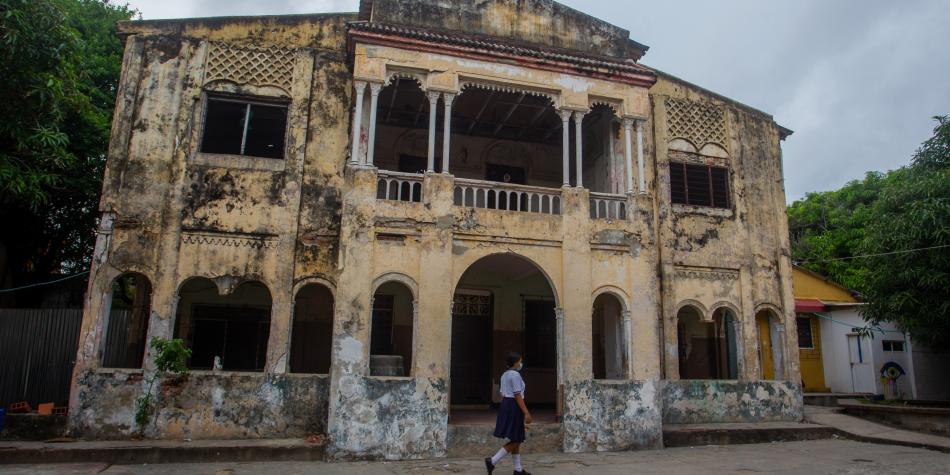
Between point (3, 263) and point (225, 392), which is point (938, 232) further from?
point (3, 263)

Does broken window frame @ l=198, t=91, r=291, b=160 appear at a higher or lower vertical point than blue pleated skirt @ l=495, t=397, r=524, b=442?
higher

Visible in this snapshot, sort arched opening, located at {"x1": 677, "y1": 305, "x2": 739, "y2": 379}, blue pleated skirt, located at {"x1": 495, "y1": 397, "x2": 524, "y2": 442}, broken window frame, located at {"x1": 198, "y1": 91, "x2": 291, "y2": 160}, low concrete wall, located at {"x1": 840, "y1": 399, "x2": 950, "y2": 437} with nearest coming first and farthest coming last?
1. blue pleated skirt, located at {"x1": 495, "y1": 397, "x2": 524, "y2": 442}
2. broken window frame, located at {"x1": 198, "y1": 91, "x2": 291, "y2": 160}
3. low concrete wall, located at {"x1": 840, "y1": 399, "x2": 950, "y2": 437}
4. arched opening, located at {"x1": 677, "y1": 305, "x2": 739, "y2": 379}

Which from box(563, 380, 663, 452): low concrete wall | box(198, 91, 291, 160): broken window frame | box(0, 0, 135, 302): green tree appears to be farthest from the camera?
box(198, 91, 291, 160): broken window frame

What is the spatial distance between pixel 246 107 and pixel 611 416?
8605 millimetres

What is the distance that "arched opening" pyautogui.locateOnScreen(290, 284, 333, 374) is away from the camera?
1162 centimetres

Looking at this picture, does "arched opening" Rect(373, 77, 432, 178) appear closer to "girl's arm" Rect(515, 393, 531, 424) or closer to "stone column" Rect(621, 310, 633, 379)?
"stone column" Rect(621, 310, 633, 379)

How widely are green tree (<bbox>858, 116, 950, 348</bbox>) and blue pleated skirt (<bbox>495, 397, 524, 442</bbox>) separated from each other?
10662 millimetres

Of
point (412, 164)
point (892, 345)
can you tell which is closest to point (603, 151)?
point (412, 164)

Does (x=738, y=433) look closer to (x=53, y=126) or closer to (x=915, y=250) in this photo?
(x=915, y=250)

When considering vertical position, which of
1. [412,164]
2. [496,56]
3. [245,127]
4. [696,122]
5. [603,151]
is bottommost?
[245,127]

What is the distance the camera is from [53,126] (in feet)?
30.9

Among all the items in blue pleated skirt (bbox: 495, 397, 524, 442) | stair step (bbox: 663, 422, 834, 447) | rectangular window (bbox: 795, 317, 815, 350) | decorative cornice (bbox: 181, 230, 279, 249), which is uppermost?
decorative cornice (bbox: 181, 230, 279, 249)

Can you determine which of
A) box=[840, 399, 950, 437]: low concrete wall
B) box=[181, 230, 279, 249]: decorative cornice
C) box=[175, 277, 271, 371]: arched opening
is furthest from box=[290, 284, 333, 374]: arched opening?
box=[840, 399, 950, 437]: low concrete wall

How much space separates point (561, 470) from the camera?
838cm
